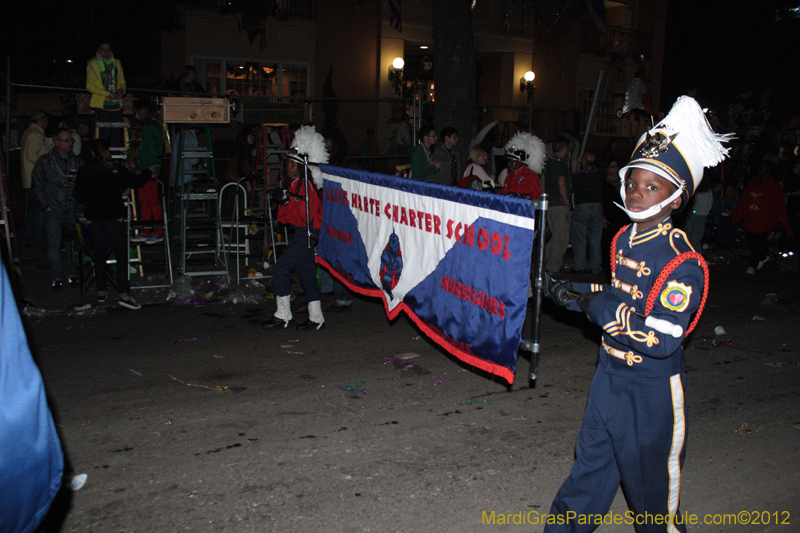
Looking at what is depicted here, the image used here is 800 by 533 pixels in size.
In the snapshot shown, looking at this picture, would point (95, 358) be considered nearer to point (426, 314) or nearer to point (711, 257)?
point (426, 314)

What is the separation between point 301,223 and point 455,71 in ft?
20.7

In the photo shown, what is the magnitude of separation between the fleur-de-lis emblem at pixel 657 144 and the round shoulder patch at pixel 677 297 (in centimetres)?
65

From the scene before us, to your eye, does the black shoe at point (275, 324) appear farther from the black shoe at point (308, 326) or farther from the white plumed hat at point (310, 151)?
the white plumed hat at point (310, 151)

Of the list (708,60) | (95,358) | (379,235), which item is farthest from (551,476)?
(708,60)

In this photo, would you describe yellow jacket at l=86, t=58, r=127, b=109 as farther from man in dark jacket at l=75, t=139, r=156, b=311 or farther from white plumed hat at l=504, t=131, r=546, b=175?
white plumed hat at l=504, t=131, r=546, b=175

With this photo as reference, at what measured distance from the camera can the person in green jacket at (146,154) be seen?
9.70 meters

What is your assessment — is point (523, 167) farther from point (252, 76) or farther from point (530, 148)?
point (252, 76)

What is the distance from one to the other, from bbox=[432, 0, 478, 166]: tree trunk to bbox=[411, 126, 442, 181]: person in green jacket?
2380mm

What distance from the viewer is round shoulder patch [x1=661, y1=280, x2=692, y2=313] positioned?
104 inches

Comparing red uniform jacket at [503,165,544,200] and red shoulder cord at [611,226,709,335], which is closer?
red shoulder cord at [611,226,709,335]

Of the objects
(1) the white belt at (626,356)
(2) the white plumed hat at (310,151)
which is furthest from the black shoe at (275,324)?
(1) the white belt at (626,356)

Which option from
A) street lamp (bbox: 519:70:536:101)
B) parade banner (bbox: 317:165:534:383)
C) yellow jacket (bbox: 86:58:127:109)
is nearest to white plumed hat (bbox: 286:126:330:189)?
parade banner (bbox: 317:165:534:383)

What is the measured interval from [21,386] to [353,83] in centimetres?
1984

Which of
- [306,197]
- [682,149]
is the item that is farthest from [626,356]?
[306,197]
